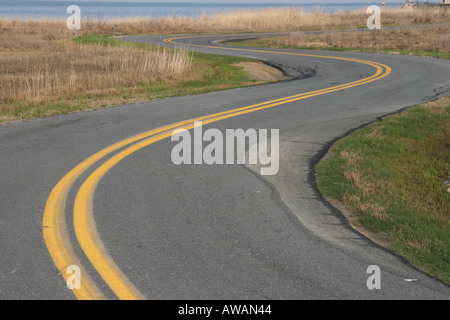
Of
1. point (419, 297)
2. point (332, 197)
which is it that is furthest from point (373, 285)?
point (332, 197)

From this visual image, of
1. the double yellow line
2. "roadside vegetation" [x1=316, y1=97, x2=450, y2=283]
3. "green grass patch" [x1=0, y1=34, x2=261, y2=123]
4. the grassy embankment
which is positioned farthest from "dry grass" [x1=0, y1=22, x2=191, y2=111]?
"roadside vegetation" [x1=316, y1=97, x2=450, y2=283]

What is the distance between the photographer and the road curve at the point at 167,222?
12.8ft

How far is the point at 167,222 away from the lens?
5.13m

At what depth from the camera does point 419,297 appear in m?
3.71

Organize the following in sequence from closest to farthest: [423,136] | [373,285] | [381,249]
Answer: [373,285] < [381,249] < [423,136]

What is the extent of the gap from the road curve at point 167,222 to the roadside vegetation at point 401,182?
0.78 feet

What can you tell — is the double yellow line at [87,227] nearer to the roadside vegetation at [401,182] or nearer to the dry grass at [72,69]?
the roadside vegetation at [401,182]

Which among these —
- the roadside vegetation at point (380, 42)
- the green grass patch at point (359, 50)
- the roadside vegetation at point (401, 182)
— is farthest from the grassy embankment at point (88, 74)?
the roadside vegetation at point (380, 42)

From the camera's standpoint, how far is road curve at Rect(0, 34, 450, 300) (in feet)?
12.8

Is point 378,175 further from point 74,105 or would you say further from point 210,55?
point 210,55

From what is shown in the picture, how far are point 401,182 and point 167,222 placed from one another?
361 cm

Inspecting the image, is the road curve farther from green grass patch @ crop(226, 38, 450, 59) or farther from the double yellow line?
green grass patch @ crop(226, 38, 450, 59)
